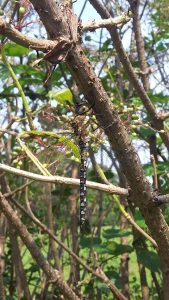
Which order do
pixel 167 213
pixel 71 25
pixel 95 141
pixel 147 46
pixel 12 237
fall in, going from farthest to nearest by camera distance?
pixel 147 46, pixel 12 237, pixel 167 213, pixel 95 141, pixel 71 25

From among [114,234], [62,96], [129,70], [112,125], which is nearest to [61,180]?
[112,125]

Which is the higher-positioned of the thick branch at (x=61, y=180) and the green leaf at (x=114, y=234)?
the thick branch at (x=61, y=180)

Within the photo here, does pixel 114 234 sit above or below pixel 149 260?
above

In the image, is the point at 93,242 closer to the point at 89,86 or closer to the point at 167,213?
the point at 167,213

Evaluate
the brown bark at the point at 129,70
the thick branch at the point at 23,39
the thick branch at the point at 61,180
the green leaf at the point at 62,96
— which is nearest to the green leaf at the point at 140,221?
the brown bark at the point at 129,70

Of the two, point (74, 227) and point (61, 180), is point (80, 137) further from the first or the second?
point (74, 227)

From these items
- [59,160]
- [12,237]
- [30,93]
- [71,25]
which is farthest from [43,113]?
[30,93]

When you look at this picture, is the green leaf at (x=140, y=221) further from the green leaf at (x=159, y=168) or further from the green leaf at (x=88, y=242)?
the green leaf at (x=88, y=242)

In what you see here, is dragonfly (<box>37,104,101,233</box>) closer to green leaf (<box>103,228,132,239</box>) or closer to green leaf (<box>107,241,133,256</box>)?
green leaf (<box>107,241,133,256</box>)

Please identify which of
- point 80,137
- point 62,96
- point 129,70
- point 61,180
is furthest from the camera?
point 129,70

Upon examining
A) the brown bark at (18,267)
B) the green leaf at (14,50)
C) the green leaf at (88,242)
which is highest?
the green leaf at (14,50)

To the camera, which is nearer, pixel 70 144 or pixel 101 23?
pixel 101 23
